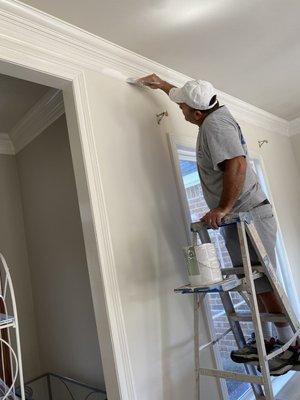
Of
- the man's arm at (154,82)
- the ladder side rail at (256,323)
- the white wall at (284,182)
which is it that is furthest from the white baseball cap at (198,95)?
the white wall at (284,182)

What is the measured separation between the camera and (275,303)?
1.67 meters

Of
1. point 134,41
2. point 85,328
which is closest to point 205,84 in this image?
point 134,41

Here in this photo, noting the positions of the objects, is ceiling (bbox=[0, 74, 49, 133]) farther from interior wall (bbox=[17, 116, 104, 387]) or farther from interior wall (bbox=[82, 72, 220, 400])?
interior wall (bbox=[82, 72, 220, 400])

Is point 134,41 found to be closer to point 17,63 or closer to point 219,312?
point 17,63

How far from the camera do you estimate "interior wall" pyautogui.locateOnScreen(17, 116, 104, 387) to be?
7.63ft

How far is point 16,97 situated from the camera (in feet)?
7.36

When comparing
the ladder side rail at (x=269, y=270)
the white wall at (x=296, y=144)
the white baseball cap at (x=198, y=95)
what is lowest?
the ladder side rail at (x=269, y=270)

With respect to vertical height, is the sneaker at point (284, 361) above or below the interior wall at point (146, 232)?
below

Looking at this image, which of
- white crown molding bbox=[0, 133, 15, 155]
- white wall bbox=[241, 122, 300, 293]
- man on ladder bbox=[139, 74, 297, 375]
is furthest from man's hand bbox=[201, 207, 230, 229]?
white crown molding bbox=[0, 133, 15, 155]

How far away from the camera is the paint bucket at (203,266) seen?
1.42 metres

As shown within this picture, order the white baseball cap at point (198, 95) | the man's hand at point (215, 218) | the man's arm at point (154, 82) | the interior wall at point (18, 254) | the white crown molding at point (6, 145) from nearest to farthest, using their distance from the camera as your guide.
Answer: the man's hand at point (215, 218) < the white baseball cap at point (198, 95) < the man's arm at point (154, 82) < the interior wall at point (18, 254) < the white crown molding at point (6, 145)

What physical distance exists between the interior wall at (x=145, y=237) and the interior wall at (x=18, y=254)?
139 centimetres

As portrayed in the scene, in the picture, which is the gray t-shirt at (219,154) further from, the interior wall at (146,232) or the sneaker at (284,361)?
the sneaker at (284,361)

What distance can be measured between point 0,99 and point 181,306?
179 centimetres
